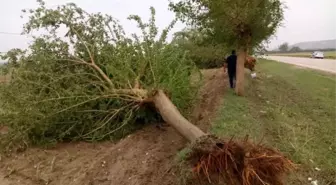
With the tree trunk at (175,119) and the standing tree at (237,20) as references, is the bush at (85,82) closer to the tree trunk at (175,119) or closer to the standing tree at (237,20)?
the tree trunk at (175,119)

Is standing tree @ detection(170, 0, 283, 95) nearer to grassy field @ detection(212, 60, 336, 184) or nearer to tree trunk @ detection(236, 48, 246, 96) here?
tree trunk @ detection(236, 48, 246, 96)

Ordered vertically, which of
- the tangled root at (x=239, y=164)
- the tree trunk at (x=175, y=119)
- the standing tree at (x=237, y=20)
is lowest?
the tangled root at (x=239, y=164)

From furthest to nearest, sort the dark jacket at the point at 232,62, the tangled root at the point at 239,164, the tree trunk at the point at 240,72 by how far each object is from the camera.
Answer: the dark jacket at the point at 232,62 → the tree trunk at the point at 240,72 → the tangled root at the point at 239,164

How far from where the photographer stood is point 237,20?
9703mm

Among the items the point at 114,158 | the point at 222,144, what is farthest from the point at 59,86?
the point at 222,144

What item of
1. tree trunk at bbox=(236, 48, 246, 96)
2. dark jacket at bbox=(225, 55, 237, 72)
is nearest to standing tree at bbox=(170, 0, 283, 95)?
tree trunk at bbox=(236, 48, 246, 96)

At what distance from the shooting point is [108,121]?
23.4ft

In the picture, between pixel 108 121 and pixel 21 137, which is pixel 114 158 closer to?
pixel 108 121

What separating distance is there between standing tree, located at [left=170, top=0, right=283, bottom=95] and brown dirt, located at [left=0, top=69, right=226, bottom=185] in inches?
135

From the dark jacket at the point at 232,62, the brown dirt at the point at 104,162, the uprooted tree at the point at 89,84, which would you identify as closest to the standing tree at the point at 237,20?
the dark jacket at the point at 232,62

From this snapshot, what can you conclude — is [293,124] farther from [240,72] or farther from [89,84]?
[89,84]

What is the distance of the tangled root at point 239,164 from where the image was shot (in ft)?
14.2

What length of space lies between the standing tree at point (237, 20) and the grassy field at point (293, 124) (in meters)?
1.59

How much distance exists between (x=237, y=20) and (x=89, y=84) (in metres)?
4.73
